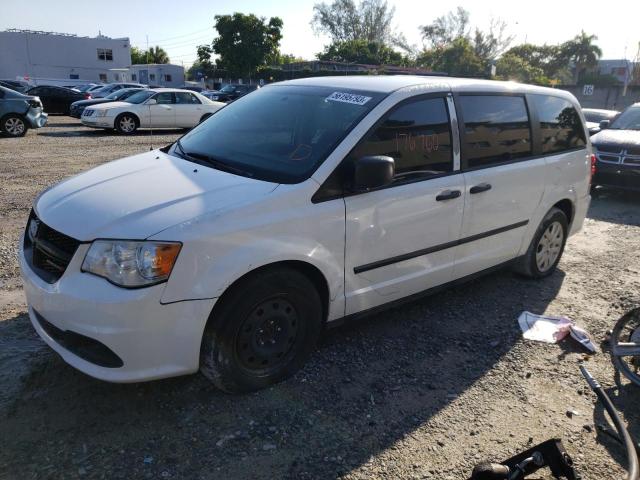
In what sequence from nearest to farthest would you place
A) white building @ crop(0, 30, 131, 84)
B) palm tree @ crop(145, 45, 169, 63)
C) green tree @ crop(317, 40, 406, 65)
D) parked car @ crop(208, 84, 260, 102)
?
parked car @ crop(208, 84, 260, 102), white building @ crop(0, 30, 131, 84), green tree @ crop(317, 40, 406, 65), palm tree @ crop(145, 45, 169, 63)

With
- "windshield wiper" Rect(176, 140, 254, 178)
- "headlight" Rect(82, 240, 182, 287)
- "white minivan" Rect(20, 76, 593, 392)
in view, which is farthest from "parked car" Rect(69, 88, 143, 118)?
"headlight" Rect(82, 240, 182, 287)

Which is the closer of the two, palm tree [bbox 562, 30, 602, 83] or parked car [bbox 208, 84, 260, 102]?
parked car [bbox 208, 84, 260, 102]

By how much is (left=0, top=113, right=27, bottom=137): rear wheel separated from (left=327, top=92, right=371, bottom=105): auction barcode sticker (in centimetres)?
1371

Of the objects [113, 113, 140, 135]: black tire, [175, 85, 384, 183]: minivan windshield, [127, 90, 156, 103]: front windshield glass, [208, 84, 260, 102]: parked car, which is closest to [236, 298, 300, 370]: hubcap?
[175, 85, 384, 183]: minivan windshield

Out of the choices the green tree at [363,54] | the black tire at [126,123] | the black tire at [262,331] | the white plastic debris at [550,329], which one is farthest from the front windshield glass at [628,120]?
the green tree at [363,54]

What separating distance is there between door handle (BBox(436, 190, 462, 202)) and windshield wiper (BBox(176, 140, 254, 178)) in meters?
1.33

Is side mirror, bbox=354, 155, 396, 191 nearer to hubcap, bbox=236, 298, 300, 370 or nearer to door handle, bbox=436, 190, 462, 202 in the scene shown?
door handle, bbox=436, 190, 462, 202

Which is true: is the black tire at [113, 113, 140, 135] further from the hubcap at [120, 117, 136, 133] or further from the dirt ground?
the dirt ground

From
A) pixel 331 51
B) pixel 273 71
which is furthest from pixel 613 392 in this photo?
pixel 331 51

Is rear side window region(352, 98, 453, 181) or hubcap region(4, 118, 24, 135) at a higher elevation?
rear side window region(352, 98, 453, 181)

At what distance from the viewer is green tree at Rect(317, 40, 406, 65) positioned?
65438 mm

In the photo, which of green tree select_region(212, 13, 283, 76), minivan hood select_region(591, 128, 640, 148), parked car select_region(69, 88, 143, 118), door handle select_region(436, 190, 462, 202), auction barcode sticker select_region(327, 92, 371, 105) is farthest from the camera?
green tree select_region(212, 13, 283, 76)

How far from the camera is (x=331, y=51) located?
69.3m

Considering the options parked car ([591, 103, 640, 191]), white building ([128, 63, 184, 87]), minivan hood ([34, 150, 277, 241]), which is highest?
white building ([128, 63, 184, 87])
